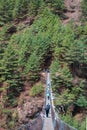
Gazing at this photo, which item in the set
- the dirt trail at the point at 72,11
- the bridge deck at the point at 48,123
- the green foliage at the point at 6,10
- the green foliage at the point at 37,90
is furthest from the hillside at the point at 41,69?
the bridge deck at the point at 48,123

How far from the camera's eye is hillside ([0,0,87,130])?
28.9 metres

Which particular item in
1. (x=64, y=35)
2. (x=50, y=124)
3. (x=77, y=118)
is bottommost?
(x=77, y=118)

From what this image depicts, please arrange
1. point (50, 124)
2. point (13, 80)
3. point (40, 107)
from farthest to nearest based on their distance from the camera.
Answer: point (13, 80), point (40, 107), point (50, 124)

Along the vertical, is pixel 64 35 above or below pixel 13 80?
above

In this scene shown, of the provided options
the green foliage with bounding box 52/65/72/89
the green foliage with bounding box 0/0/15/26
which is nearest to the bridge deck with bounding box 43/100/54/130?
the green foliage with bounding box 52/65/72/89

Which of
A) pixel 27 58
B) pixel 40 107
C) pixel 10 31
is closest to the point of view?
pixel 40 107

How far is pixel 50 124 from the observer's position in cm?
2123

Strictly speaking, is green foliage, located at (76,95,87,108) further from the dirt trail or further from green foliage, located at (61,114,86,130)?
the dirt trail

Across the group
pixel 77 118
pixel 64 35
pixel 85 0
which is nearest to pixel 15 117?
pixel 77 118

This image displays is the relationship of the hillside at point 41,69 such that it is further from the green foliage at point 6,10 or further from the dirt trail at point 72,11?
the green foliage at point 6,10

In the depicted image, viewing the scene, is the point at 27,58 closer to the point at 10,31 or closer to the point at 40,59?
the point at 40,59

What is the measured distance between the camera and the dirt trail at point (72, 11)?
37750 mm

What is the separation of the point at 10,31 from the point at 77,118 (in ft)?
36.7

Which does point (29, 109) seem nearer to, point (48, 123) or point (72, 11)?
point (48, 123)
